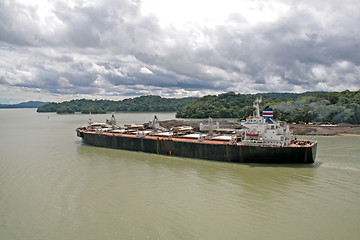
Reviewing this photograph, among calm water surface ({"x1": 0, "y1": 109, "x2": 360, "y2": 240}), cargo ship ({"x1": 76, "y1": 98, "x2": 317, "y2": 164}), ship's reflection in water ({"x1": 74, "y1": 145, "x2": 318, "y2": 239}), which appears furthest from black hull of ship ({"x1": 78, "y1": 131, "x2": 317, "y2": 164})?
calm water surface ({"x1": 0, "y1": 109, "x2": 360, "y2": 240})

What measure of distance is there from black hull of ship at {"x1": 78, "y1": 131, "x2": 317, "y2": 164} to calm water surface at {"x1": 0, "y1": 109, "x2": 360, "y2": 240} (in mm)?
916

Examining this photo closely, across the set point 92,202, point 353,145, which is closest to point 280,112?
point 353,145

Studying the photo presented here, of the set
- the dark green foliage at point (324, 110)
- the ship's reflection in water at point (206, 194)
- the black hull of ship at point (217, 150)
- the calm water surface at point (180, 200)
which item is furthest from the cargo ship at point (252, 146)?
the dark green foliage at point (324, 110)

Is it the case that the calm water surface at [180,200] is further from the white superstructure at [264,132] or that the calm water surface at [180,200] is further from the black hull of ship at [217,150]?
the white superstructure at [264,132]

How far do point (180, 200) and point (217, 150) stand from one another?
32.1 feet

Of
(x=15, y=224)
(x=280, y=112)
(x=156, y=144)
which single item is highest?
(x=280, y=112)

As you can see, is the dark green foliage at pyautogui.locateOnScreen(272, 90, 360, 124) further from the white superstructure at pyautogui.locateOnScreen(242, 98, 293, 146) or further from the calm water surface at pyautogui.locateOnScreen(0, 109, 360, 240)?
the white superstructure at pyautogui.locateOnScreen(242, 98, 293, 146)

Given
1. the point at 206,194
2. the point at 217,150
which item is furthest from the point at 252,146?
the point at 206,194

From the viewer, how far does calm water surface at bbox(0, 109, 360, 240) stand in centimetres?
1020

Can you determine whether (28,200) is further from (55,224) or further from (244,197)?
(244,197)

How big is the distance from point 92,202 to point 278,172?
13.5 m

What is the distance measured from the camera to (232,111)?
10331cm

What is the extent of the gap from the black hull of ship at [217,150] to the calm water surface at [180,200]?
92cm

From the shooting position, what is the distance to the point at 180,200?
13305 millimetres
